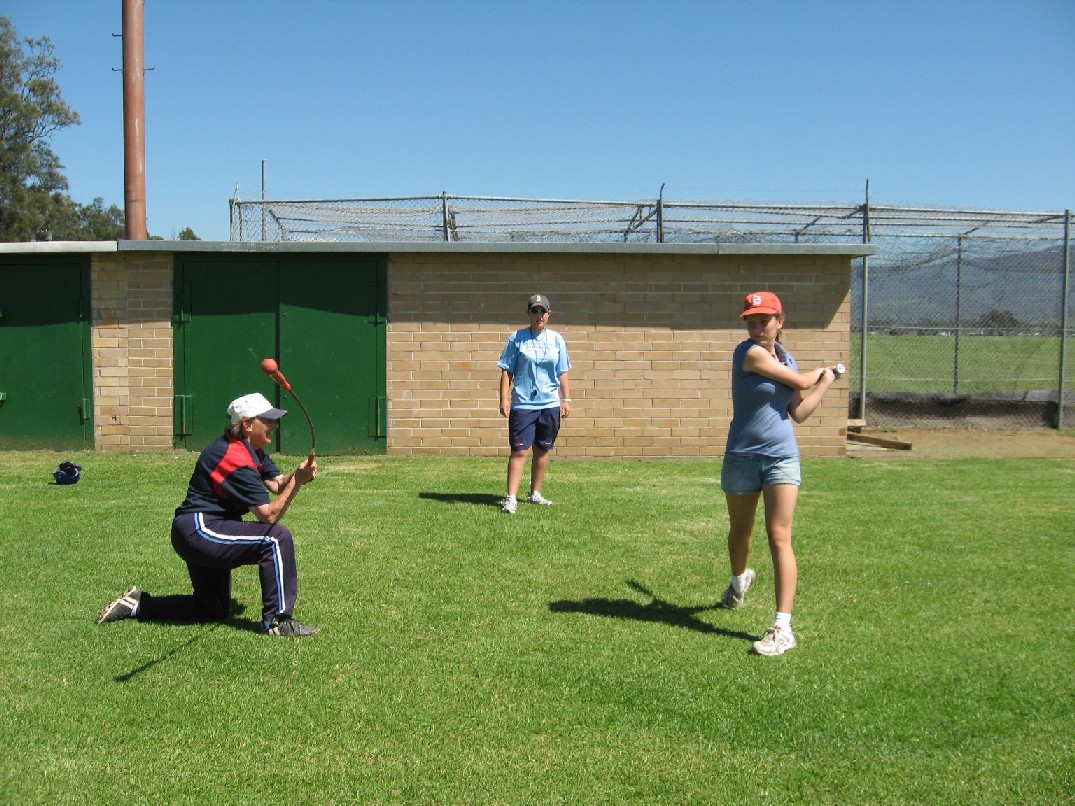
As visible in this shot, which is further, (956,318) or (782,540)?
(956,318)

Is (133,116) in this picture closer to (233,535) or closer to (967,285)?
(233,535)

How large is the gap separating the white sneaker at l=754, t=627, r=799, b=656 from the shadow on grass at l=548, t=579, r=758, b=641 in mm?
335

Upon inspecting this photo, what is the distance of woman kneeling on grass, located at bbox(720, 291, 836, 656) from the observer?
16.8 ft

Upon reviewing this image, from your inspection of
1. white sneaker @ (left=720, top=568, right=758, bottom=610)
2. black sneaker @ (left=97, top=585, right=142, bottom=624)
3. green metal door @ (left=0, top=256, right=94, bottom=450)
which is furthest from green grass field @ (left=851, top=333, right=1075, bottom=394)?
black sneaker @ (left=97, top=585, right=142, bottom=624)

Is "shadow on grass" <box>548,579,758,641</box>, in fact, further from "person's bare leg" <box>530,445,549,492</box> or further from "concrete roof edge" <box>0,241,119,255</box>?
"concrete roof edge" <box>0,241,119,255</box>

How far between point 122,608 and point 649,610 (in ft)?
9.05

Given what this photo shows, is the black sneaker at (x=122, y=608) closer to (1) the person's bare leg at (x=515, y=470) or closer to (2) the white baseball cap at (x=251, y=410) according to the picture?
(2) the white baseball cap at (x=251, y=410)

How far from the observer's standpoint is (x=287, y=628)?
5234 millimetres

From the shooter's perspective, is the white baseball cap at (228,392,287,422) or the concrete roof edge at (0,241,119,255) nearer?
the white baseball cap at (228,392,287,422)

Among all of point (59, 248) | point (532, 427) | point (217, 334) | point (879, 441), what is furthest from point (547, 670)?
point (879, 441)

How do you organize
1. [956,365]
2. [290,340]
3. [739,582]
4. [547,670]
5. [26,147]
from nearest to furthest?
[547,670]
[739,582]
[290,340]
[956,365]
[26,147]

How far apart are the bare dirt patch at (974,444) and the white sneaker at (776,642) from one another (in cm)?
827

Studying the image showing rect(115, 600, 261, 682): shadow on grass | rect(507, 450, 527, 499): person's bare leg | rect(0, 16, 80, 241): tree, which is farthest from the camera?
rect(0, 16, 80, 241): tree

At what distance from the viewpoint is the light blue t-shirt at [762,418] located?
5.23 m
